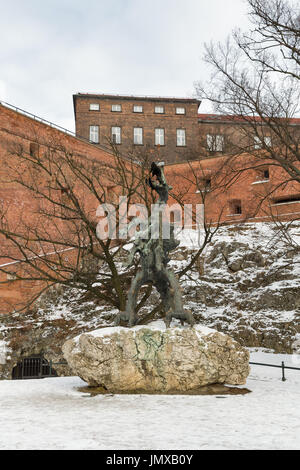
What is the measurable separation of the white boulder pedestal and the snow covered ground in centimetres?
36

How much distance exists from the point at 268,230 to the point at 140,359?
61.0 ft

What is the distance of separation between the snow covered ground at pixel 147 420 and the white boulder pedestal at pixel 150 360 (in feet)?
1.18

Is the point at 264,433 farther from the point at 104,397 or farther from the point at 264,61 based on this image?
the point at 264,61

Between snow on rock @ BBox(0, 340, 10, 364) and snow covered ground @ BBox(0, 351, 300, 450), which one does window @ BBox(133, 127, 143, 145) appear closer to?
snow on rock @ BBox(0, 340, 10, 364)

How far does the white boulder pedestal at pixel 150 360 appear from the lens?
8617 millimetres

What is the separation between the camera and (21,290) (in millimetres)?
22234

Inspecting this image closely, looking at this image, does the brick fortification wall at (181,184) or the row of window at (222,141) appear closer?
the row of window at (222,141)

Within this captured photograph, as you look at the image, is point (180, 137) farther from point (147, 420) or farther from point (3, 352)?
point (147, 420)

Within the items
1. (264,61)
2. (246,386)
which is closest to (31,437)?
(246,386)

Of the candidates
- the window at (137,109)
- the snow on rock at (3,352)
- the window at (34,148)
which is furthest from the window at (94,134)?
the snow on rock at (3,352)

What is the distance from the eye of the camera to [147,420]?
6.48 metres

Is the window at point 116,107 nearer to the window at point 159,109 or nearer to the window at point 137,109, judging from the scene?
the window at point 137,109

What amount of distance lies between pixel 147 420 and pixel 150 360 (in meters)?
2.27

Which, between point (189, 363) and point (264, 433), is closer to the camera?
point (264, 433)
